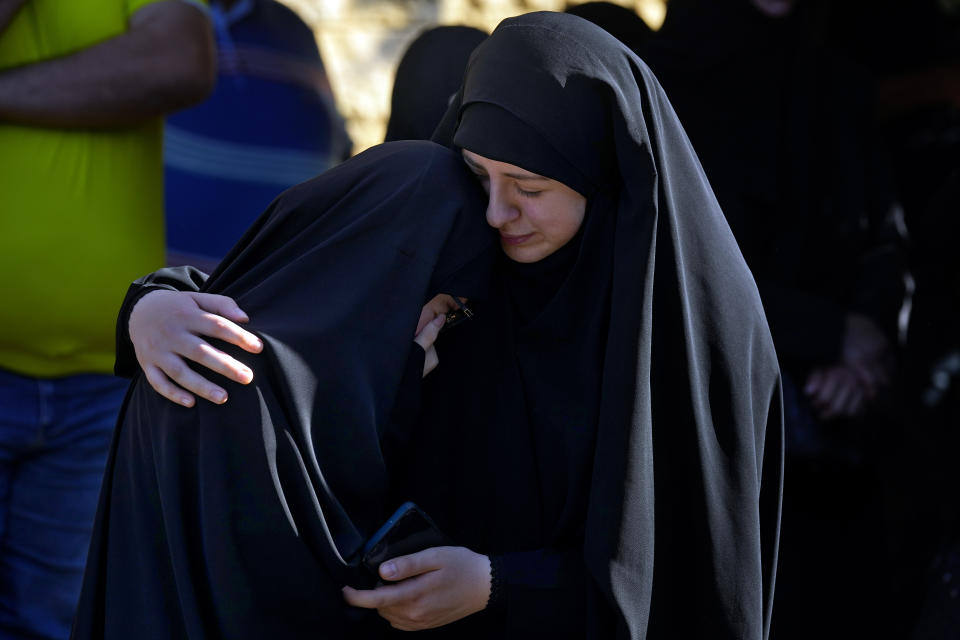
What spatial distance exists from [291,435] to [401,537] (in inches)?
9.4

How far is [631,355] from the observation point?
1970 millimetres

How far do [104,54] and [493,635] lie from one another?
137 centimetres

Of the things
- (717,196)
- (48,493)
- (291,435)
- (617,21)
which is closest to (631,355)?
(291,435)

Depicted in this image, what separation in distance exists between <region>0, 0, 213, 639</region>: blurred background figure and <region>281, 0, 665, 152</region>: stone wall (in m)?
2.02

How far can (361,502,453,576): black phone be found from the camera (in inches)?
75.1

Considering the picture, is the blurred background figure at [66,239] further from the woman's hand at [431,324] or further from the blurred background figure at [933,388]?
the blurred background figure at [933,388]

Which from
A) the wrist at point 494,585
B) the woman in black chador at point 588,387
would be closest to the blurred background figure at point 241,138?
the woman in black chador at point 588,387

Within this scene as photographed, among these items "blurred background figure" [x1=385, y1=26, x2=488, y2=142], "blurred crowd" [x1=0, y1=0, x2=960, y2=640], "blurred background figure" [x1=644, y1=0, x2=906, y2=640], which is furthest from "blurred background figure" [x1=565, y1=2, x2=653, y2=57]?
"blurred background figure" [x1=385, y1=26, x2=488, y2=142]

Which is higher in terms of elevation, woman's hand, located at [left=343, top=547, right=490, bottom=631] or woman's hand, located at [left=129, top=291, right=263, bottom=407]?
woman's hand, located at [left=129, top=291, right=263, bottom=407]

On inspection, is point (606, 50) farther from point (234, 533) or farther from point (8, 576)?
point (8, 576)

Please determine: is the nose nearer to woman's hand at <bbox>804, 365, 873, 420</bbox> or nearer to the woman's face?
the woman's face

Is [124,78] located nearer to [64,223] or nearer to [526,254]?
[64,223]

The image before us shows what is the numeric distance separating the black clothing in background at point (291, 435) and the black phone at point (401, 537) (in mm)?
36

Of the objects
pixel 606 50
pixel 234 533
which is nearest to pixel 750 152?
pixel 606 50
